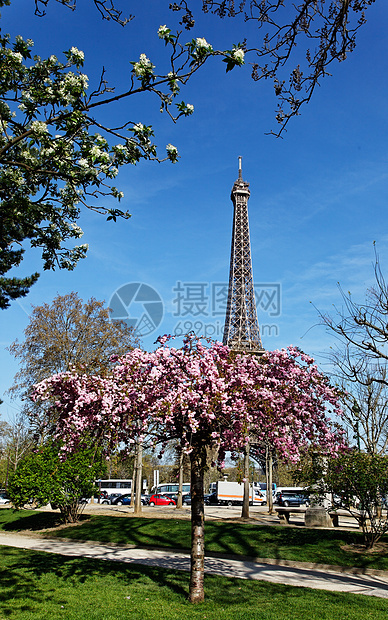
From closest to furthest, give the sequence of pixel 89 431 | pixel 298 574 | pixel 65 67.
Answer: pixel 65 67 → pixel 89 431 → pixel 298 574

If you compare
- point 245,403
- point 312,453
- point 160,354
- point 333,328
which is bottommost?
point 312,453

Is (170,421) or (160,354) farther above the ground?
(160,354)

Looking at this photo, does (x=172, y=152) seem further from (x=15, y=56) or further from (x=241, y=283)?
(x=241, y=283)

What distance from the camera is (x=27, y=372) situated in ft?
105

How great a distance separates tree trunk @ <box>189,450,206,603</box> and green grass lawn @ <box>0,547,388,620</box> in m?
0.27

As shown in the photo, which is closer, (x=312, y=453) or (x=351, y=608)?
(x=351, y=608)

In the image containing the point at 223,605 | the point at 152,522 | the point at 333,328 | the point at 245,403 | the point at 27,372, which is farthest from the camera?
the point at 27,372

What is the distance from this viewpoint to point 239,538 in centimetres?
1678

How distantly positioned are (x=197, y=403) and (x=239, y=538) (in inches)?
391

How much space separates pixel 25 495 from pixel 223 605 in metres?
14.4

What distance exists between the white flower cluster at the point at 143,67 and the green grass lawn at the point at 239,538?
44.2 ft

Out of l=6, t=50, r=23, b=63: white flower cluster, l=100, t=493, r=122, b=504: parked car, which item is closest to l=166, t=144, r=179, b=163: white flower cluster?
l=6, t=50, r=23, b=63: white flower cluster

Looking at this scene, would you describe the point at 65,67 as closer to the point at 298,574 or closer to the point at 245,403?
the point at 245,403

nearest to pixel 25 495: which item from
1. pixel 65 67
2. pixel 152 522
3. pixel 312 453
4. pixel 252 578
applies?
pixel 152 522
